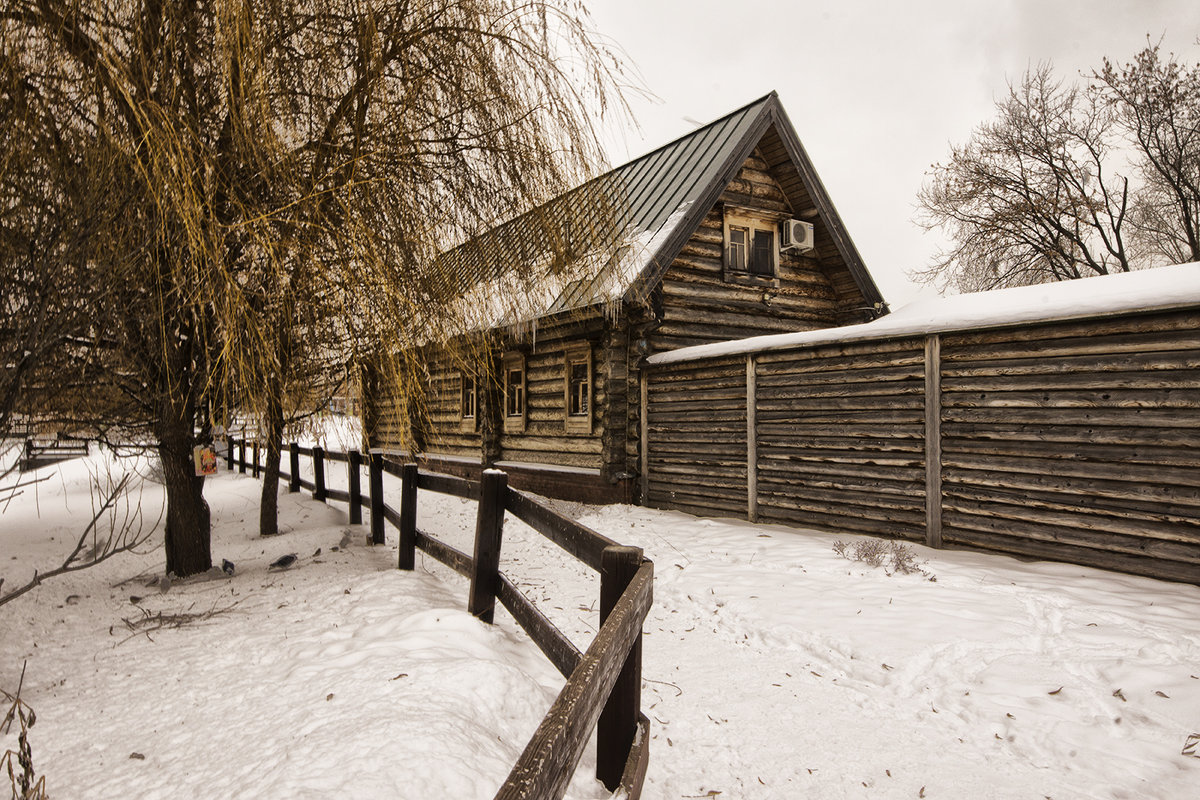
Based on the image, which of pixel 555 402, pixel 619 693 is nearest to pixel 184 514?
pixel 619 693

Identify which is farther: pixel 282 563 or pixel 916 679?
pixel 282 563

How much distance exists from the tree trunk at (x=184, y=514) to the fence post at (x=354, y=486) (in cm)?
183

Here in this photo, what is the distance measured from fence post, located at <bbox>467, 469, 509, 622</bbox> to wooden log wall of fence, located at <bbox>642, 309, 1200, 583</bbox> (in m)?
4.57

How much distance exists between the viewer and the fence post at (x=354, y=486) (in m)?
7.52

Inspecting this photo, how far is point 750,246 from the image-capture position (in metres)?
11.5

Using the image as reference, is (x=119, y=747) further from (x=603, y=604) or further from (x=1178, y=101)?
(x=1178, y=101)

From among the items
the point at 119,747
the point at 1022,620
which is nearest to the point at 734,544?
the point at 1022,620

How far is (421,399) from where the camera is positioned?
4074 millimetres

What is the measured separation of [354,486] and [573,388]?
447cm

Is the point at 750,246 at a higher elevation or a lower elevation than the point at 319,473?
higher

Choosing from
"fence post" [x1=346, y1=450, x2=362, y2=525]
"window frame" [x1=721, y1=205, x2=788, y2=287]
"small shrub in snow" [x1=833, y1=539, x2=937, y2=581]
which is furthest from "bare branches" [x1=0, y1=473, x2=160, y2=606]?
"window frame" [x1=721, y1=205, x2=788, y2=287]

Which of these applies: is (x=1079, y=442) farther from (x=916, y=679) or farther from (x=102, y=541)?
(x=102, y=541)

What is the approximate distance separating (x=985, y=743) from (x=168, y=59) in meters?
5.49

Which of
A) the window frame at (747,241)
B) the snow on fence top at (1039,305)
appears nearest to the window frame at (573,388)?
the window frame at (747,241)
